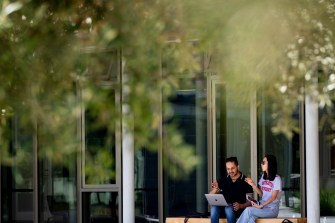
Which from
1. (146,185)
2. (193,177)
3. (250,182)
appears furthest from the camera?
(146,185)

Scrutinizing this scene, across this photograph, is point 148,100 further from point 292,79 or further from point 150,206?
point 150,206

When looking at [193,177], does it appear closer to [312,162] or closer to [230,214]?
[230,214]

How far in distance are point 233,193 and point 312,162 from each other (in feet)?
4.32

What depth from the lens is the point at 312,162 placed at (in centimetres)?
1201

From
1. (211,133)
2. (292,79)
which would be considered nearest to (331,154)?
(211,133)

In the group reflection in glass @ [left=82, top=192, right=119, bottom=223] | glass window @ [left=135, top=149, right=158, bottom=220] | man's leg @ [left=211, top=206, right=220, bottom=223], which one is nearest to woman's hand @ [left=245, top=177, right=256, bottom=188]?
man's leg @ [left=211, top=206, right=220, bottom=223]

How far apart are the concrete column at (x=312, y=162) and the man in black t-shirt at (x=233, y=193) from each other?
99cm

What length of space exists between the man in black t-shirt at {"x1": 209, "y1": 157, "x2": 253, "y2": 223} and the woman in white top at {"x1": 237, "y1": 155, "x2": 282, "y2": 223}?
14 centimetres

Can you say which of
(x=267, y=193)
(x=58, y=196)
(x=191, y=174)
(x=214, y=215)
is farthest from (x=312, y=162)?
(x=58, y=196)

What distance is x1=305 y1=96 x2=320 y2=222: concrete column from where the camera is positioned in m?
11.9

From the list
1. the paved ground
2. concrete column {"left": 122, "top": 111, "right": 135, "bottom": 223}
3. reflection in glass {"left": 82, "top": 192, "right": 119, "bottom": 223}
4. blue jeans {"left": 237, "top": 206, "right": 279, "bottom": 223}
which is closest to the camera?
blue jeans {"left": 237, "top": 206, "right": 279, "bottom": 223}

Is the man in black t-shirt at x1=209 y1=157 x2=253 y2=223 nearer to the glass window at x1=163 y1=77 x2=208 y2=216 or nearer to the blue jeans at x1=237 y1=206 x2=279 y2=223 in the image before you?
the blue jeans at x1=237 y1=206 x2=279 y2=223

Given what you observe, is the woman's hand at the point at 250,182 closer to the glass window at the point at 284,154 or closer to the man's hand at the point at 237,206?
the man's hand at the point at 237,206

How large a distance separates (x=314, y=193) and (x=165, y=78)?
10.00 meters
